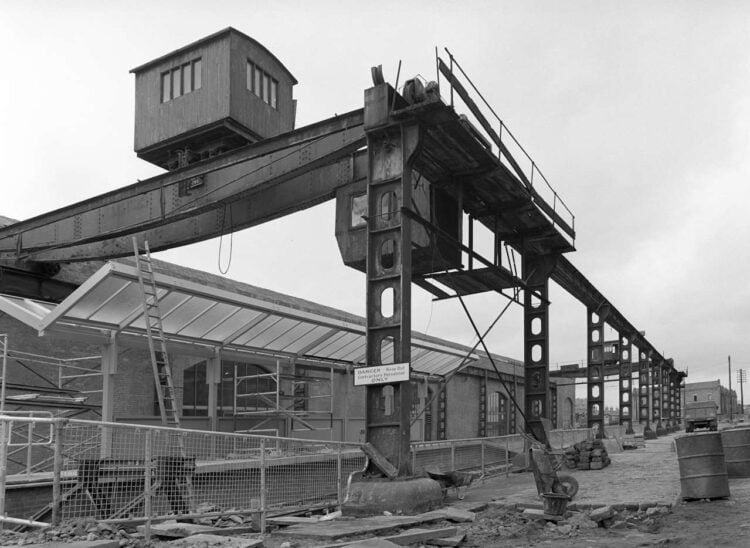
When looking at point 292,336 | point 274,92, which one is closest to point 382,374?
point 292,336

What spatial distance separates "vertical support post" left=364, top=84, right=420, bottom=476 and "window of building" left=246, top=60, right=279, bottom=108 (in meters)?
8.23

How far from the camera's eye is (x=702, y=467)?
42.2 feet

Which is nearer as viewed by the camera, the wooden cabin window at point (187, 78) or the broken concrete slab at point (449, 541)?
the broken concrete slab at point (449, 541)

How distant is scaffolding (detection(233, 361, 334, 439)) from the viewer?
2275cm

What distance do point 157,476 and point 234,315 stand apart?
833cm

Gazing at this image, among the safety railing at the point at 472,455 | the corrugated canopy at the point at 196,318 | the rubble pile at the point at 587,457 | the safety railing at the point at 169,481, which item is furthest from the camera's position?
the safety railing at the point at 472,455

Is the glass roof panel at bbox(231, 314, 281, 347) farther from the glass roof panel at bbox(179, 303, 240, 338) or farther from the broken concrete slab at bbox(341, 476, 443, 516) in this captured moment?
the broken concrete slab at bbox(341, 476, 443, 516)

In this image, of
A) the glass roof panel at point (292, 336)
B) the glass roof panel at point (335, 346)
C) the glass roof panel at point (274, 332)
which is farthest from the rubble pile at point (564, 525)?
the glass roof panel at point (335, 346)

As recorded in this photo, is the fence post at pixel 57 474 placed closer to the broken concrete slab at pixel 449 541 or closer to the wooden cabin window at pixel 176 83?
the broken concrete slab at pixel 449 541

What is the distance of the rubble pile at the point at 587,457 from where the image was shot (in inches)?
811

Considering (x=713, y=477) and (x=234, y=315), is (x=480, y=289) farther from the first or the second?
(x=713, y=477)

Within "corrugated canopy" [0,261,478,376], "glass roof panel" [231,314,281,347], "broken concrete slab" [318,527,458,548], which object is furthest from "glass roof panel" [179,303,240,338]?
"broken concrete slab" [318,527,458,548]

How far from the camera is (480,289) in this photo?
19.2 m

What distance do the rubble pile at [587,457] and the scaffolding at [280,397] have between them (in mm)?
7392
